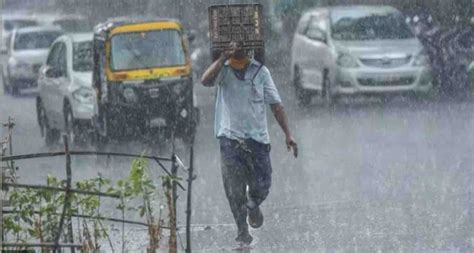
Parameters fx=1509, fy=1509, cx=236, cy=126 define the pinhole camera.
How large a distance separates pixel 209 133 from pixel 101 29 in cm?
260

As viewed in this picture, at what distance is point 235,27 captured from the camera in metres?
10.5

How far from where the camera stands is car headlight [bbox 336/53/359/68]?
2517 cm

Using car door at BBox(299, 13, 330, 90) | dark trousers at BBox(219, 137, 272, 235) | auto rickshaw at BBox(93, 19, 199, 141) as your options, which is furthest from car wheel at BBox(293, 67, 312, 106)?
dark trousers at BBox(219, 137, 272, 235)

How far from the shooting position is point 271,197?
14312mm

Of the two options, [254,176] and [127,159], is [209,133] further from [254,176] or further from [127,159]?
[254,176]

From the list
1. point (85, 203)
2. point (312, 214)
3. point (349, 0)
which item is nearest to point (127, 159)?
point (312, 214)

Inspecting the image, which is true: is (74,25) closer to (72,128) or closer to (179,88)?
(72,128)

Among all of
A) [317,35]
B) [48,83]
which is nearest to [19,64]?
[317,35]

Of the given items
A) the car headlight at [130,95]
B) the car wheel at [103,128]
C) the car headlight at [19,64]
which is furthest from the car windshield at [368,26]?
the car headlight at [19,64]

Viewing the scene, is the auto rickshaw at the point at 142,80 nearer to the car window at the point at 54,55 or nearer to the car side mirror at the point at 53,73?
the car side mirror at the point at 53,73

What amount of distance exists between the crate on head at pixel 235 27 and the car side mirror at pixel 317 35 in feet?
50.4

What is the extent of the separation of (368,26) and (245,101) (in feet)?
51.7

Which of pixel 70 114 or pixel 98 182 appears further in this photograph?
pixel 70 114

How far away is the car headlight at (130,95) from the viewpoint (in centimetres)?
2028
